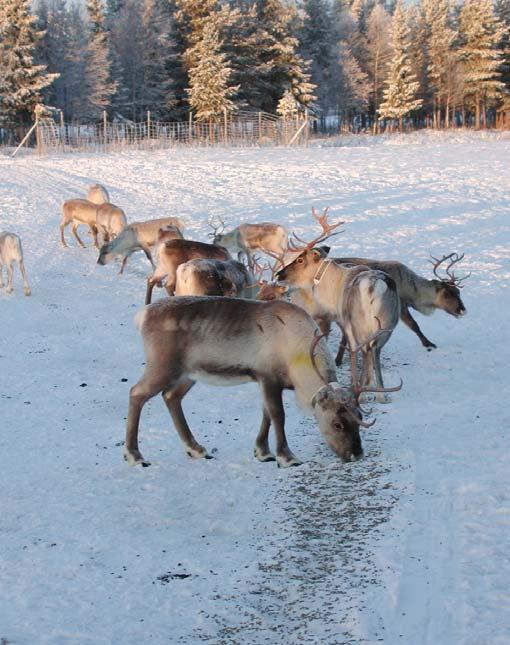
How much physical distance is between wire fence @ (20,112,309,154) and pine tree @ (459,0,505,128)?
17209 mm

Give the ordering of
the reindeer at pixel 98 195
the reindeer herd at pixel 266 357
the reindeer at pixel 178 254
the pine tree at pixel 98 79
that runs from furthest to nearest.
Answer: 1. the pine tree at pixel 98 79
2. the reindeer at pixel 98 195
3. the reindeer at pixel 178 254
4. the reindeer herd at pixel 266 357

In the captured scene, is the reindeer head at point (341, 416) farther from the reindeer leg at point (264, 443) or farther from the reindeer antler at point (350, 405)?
the reindeer leg at point (264, 443)

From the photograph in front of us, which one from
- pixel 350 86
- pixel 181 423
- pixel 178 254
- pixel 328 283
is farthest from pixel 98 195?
pixel 350 86

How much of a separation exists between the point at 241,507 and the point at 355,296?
312 cm

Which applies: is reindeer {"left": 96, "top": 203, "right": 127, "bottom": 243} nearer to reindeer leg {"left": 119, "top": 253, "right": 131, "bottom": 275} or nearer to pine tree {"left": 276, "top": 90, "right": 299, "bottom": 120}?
reindeer leg {"left": 119, "top": 253, "right": 131, "bottom": 275}

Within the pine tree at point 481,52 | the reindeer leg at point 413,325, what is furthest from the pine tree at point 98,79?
the reindeer leg at point 413,325

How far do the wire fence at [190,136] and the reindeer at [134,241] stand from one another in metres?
24.8

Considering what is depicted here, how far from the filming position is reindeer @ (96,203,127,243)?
1602 cm

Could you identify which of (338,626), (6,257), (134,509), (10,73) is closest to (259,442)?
(134,509)

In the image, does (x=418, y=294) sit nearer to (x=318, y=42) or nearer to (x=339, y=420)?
(x=339, y=420)

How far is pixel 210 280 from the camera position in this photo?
28.7ft

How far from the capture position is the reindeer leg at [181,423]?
20.0 ft

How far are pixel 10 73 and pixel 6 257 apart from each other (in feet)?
125

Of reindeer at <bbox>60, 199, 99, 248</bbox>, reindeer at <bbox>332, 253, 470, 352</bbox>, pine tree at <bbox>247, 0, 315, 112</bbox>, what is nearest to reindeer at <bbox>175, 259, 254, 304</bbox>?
reindeer at <bbox>332, 253, 470, 352</bbox>
